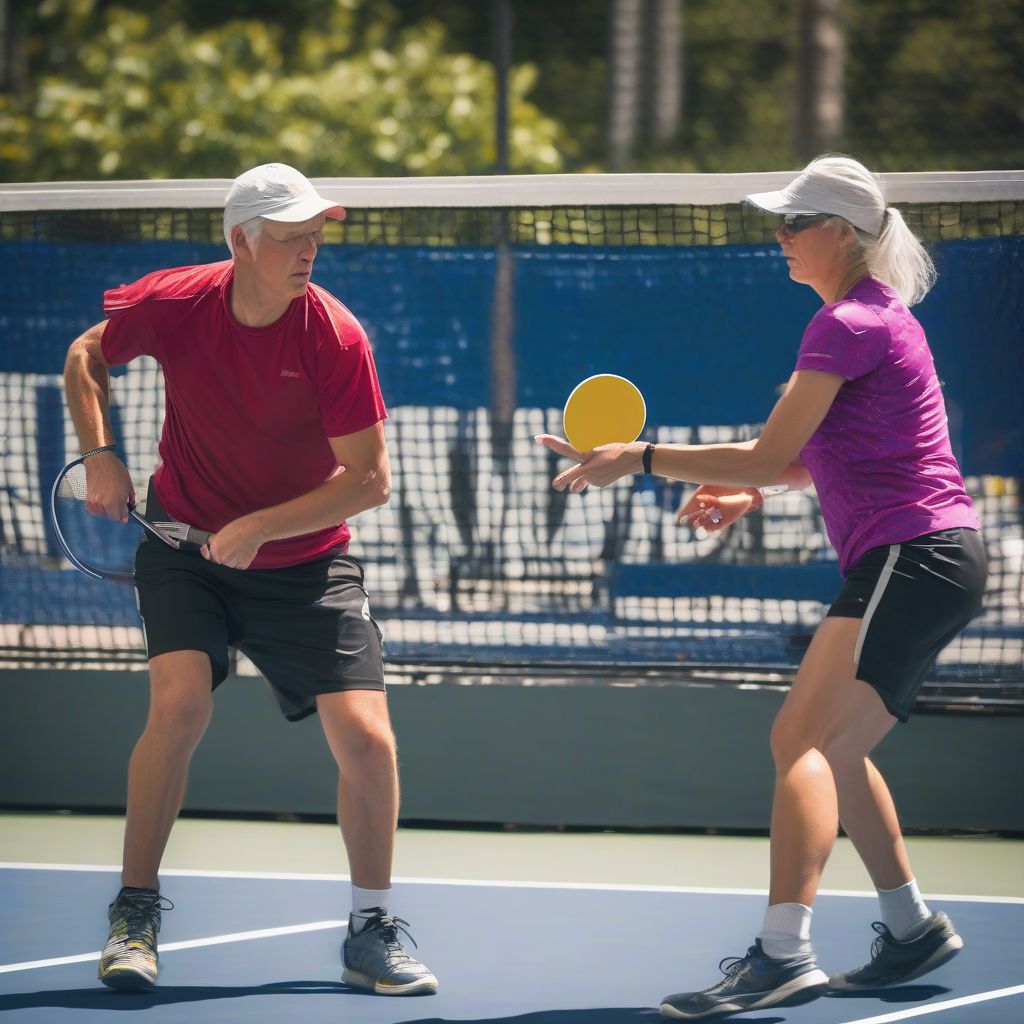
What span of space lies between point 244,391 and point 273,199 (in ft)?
1.58

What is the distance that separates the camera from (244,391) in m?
4.59

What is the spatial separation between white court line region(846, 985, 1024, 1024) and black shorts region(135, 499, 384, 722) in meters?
1.47

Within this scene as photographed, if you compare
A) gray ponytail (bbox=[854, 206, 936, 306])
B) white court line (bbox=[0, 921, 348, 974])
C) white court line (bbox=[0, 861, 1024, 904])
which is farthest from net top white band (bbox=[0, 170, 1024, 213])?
white court line (bbox=[0, 921, 348, 974])

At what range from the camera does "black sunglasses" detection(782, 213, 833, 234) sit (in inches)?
173

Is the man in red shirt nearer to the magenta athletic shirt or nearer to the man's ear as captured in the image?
the man's ear

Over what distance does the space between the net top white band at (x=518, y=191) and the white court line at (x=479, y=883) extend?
2235mm

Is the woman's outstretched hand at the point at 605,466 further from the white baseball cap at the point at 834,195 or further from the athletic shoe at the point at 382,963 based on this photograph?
the athletic shoe at the point at 382,963

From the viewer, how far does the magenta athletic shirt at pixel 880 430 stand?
169 inches

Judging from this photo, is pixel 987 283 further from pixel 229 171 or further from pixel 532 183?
pixel 229 171

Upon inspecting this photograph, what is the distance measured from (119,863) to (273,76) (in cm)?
1918

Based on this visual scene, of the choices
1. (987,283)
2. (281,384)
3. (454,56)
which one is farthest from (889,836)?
(454,56)

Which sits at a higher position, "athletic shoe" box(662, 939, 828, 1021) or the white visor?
the white visor

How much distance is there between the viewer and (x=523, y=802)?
6.50 metres

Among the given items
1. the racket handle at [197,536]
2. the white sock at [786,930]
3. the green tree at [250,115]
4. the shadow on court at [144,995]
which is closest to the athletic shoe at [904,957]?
the white sock at [786,930]
